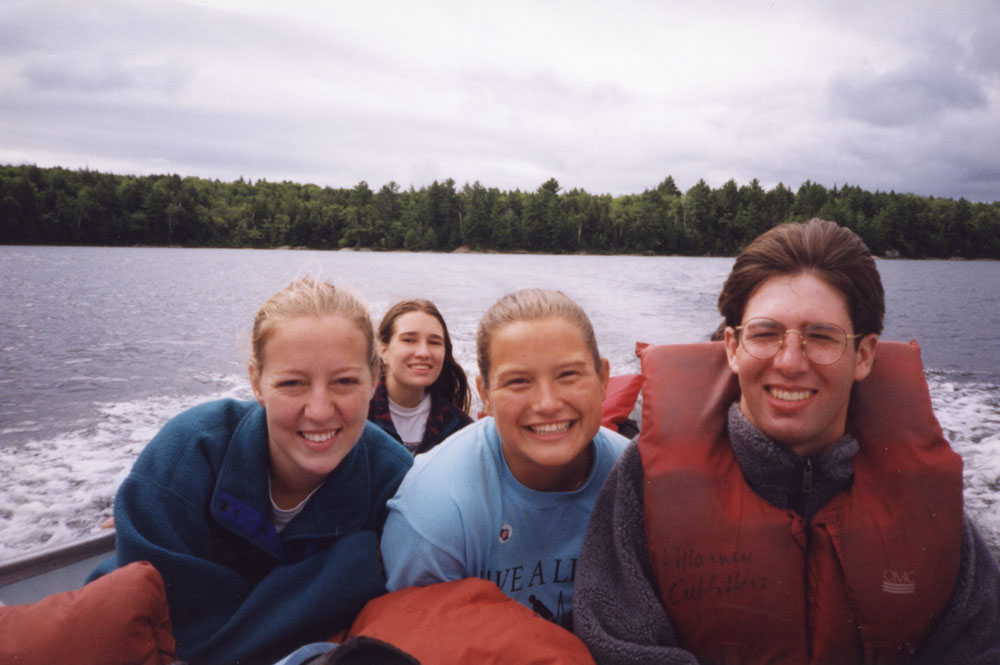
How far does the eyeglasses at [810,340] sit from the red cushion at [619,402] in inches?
82.3

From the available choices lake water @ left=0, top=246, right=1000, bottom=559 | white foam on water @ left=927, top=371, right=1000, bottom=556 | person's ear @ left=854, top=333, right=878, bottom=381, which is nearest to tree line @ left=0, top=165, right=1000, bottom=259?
lake water @ left=0, top=246, right=1000, bottom=559

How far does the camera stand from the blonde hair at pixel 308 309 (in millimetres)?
1845

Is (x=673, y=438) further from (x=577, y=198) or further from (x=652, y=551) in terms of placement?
→ (x=577, y=198)

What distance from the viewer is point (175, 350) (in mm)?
11398

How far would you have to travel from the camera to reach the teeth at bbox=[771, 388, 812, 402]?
1.53 m

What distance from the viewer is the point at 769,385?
1.56 metres

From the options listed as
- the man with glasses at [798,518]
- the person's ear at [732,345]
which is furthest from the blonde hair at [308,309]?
the person's ear at [732,345]

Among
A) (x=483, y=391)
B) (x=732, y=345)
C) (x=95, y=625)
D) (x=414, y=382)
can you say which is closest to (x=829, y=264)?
(x=732, y=345)

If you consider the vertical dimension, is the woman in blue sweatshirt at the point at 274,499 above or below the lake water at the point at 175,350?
above

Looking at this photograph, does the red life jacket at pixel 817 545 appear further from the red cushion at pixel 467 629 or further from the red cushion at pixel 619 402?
the red cushion at pixel 619 402

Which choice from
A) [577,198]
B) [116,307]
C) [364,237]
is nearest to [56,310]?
[116,307]

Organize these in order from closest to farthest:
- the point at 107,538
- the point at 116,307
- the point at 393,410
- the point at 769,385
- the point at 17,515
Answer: the point at 769,385
the point at 107,538
the point at 393,410
the point at 17,515
the point at 116,307

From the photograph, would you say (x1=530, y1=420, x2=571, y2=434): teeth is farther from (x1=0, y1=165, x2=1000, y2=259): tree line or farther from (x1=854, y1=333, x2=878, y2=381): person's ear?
(x1=0, y1=165, x2=1000, y2=259): tree line

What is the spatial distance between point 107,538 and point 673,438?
257 centimetres
